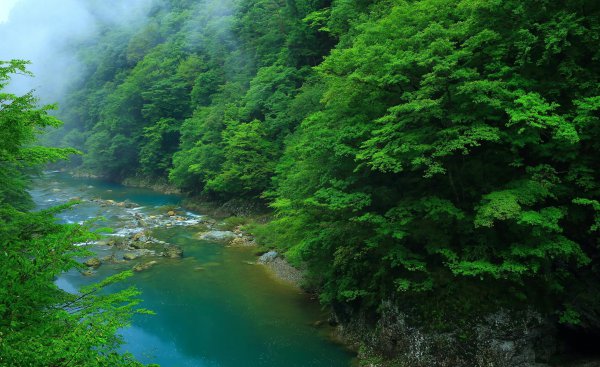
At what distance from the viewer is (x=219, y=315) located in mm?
16188

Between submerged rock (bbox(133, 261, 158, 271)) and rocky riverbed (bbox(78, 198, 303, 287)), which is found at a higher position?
submerged rock (bbox(133, 261, 158, 271))

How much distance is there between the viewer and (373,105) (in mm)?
13180

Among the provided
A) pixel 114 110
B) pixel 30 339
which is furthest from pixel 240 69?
pixel 30 339

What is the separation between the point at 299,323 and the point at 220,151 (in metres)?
20.4

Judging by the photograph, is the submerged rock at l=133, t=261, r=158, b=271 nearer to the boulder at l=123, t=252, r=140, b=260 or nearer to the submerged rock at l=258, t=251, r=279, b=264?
the boulder at l=123, t=252, r=140, b=260

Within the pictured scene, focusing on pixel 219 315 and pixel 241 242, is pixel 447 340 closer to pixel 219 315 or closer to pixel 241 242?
pixel 219 315

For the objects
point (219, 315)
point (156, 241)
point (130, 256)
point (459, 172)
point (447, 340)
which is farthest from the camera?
point (156, 241)

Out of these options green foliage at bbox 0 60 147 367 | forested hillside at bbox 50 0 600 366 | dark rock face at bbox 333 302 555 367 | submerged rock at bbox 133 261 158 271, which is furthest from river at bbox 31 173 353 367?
green foliage at bbox 0 60 147 367

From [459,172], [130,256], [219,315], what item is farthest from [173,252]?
[459,172]

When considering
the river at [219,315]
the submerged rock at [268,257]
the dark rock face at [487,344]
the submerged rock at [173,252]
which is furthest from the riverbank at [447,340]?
the submerged rock at [173,252]

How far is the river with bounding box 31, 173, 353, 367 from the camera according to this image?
43.7 feet

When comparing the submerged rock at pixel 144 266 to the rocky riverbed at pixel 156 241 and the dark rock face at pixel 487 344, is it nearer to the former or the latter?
the rocky riverbed at pixel 156 241

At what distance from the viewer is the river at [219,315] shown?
13.3 m

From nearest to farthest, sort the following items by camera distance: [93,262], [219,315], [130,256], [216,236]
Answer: [219,315]
[93,262]
[130,256]
[216,236]
